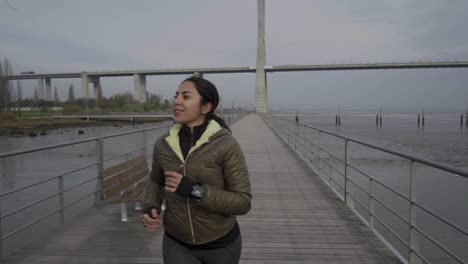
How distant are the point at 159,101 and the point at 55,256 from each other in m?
104

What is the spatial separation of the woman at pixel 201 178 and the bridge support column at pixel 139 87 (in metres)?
78.8

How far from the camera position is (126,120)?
70.8 m

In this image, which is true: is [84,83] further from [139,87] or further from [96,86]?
[139,87]

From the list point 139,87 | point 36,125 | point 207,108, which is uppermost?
point 139,87

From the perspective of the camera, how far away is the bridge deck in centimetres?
295

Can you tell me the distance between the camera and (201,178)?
4.97ft

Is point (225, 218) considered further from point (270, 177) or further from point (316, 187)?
point (270, 177)

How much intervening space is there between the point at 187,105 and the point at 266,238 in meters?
2.15

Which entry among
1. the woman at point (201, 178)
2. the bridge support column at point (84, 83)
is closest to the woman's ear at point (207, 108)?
the woman at point (201, 178)

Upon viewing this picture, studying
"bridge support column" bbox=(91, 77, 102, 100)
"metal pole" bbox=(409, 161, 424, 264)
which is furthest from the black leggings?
"bridge support column" bbox=(91, 77, 102, 100)

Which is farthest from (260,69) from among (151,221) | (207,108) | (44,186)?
(151,221)

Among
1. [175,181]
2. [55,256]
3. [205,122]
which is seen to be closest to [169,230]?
[175,181]

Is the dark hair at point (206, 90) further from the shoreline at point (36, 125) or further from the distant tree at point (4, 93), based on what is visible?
the distant tree at point (4, 93)

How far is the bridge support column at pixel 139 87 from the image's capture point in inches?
3071
